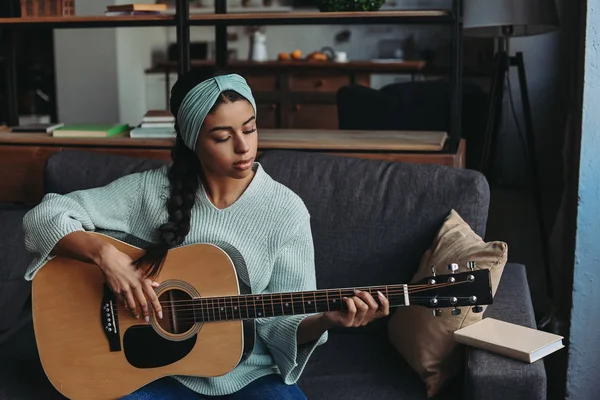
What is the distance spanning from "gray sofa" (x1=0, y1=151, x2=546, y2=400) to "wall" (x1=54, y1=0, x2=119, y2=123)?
301 centimetres

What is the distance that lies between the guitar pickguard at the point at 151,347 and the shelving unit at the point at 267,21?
44.8 inches

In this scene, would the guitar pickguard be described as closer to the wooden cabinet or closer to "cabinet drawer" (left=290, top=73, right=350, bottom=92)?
the wooden cabinet

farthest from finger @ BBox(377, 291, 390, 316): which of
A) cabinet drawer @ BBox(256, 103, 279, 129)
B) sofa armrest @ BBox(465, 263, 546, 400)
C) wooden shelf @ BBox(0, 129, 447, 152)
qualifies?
cabinet drawer @ BBox(256, 103, 279, 129)

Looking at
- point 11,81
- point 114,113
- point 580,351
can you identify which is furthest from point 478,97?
point 114,113

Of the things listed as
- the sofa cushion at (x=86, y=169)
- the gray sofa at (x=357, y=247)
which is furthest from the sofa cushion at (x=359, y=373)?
the sofa cushion at (x=86, y=169)

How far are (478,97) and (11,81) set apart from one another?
1.93 metres

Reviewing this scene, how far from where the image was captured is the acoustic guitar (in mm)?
1721

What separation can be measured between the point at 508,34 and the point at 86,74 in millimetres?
3100

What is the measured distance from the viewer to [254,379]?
1.81 m

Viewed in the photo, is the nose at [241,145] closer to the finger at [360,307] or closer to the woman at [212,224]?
the woman at [212,224]

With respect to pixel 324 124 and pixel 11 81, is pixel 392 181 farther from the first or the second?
pixel 324 124

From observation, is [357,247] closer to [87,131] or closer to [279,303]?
[279,303]

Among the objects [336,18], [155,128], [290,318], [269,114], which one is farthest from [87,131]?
[269,114]

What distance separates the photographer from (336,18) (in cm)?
252
